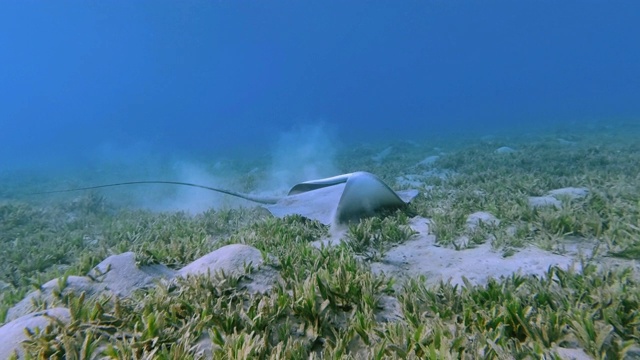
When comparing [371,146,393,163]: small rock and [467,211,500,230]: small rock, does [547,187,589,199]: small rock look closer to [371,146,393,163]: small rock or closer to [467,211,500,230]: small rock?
[467,211,500,230]: small rock

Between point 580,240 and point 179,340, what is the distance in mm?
3972

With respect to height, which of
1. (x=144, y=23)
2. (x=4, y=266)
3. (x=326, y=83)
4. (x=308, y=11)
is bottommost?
(x=4, y=266)

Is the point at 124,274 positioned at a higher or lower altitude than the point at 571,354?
higher

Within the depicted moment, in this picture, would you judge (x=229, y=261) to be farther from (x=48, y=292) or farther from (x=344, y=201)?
(x=344, y=201)

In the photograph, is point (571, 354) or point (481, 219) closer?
point (571, 354)

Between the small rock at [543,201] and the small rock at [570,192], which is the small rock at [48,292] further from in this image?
the small rock at [570,192]

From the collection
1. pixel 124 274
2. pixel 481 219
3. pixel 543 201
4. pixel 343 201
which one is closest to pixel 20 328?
pixel 124 274

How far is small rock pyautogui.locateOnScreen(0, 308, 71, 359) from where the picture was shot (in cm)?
175

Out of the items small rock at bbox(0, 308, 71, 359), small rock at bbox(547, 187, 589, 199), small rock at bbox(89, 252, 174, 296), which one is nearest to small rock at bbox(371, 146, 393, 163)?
small rock at bbox(547, 187, 589, 199)

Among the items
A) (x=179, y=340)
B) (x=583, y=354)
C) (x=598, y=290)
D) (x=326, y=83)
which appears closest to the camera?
(x=583, y=354)

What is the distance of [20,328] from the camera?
1.92m

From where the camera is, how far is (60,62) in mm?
146125

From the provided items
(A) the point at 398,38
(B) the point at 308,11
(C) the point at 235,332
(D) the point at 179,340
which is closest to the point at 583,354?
(C) the point at 235,332

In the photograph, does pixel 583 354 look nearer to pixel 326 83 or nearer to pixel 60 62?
pixel 326 83
